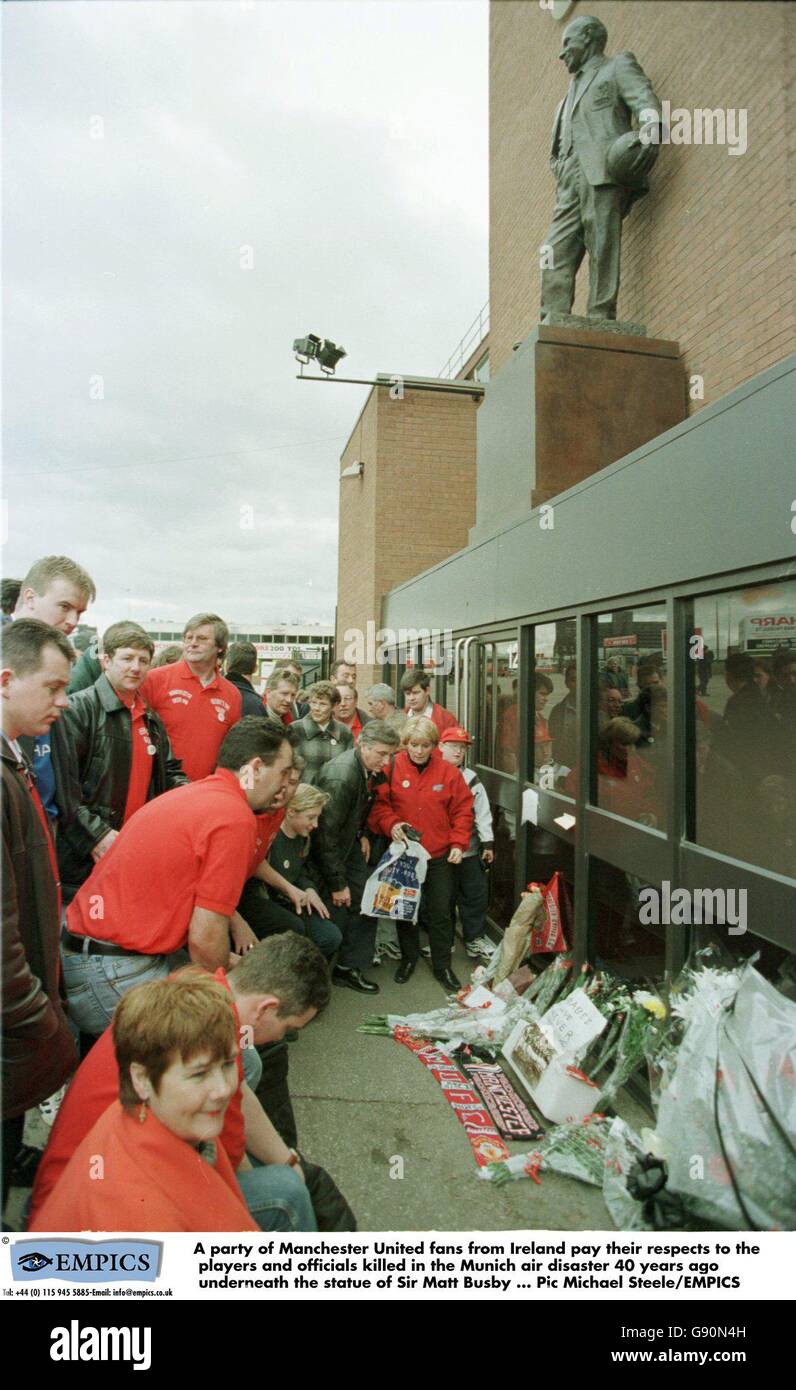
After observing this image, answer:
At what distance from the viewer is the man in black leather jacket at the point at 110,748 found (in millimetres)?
2912

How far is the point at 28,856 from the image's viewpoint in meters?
1.83

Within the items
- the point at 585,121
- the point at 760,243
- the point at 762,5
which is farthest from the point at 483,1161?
the point at 585,121

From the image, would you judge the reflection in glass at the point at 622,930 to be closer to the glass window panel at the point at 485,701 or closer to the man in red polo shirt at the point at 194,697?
the glass window panel at the point at 485,701

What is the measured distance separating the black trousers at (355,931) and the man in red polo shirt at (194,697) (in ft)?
3.69

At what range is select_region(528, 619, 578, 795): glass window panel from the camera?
4098 millimetres

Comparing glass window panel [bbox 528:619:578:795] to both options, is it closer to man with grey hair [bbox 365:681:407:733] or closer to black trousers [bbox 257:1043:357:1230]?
man with grey hair [bbox 365:681:407:733]

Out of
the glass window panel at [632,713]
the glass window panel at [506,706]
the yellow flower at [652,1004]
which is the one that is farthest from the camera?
the glass window panel at [506,706]

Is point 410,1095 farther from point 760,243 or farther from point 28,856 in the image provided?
point 760,243

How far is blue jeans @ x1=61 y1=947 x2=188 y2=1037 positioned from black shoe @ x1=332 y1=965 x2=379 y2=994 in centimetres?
220

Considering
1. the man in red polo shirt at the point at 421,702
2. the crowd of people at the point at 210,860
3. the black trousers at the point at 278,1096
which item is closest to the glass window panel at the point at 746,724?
the crowd of people at the point at 210,860

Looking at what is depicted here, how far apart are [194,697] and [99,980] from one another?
1812 mm

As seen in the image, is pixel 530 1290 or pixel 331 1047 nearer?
pixel 530 1290

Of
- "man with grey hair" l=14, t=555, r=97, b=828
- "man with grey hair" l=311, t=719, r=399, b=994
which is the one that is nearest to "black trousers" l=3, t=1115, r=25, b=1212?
"man with grey hair" l=14, t=555, r=97, b=828
